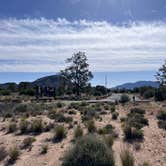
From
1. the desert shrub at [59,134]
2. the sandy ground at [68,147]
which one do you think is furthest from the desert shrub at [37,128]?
the desert shrub at [59,134]

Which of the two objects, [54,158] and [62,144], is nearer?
[54,158]

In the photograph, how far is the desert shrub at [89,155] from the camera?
13953 mm

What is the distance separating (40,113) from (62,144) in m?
15.4

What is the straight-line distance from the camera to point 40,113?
112 feet

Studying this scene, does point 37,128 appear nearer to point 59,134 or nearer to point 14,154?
point 59,134

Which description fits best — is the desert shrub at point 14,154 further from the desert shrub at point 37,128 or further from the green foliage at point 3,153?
the desert shrub at point 37,128

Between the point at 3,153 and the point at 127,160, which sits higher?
the point at 127,160

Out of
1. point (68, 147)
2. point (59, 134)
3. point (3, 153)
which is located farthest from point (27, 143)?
point (68, 147)

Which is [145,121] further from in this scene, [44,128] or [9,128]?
[9,128]

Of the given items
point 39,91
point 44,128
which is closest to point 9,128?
point 44,128

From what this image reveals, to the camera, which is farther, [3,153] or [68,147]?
[3,153]

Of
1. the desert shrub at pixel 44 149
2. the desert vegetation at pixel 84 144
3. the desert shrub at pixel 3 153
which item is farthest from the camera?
the desert shrub at pixel 44 149

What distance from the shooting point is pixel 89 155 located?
14102 mm

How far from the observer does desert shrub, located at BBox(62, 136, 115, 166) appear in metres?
14.0
